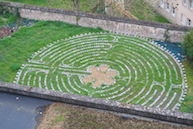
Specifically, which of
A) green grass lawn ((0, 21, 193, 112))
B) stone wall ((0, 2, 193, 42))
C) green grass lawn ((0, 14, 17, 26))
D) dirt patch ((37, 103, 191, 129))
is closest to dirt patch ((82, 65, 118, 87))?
green grass lawn ((0, 21, 193, 112))

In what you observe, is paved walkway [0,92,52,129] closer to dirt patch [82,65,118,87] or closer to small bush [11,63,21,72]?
dirt patch [82,65,118,87]

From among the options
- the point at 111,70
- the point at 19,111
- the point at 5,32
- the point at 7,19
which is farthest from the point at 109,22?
the point at 19,111

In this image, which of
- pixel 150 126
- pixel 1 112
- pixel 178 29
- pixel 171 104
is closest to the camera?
pixel 150 126

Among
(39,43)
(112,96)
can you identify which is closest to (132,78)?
(112,96)

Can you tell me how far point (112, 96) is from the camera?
76.5ft

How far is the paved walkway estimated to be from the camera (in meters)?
14.3

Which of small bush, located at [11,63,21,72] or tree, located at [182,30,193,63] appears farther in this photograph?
small bush, located at [11,63,21,72]

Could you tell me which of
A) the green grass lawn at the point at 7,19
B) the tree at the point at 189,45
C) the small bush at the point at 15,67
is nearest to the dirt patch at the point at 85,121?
the small bush at the point at 15,67

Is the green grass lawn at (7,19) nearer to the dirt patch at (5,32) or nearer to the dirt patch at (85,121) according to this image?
the dirt patch at (5,32)

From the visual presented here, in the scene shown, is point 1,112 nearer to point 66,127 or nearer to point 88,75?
point 66,127

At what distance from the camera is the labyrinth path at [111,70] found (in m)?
23.6

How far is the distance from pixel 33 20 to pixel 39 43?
18.8 ft

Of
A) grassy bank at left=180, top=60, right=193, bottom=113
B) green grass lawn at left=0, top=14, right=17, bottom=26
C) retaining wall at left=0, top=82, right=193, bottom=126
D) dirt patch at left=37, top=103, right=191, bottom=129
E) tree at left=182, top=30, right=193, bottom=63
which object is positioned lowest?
grassy bank at left=180, top=60, right=193, bottom=113

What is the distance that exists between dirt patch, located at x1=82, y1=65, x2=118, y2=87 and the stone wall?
6447 millimetres
